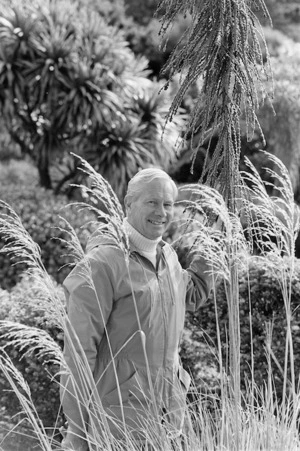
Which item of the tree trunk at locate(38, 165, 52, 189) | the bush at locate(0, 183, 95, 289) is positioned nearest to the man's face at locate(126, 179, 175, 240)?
the bush at locate(0, 183, 95, 289)

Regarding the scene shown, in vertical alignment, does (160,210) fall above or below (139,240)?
above

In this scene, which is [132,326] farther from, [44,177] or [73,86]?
[44,177]

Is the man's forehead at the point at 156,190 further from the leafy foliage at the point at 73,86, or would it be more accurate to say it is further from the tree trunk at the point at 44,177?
the tree trunk at the point at 44,177

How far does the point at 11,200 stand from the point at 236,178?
5.19 m

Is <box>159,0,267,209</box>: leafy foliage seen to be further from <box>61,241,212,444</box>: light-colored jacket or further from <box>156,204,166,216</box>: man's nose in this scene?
<box>61,241,212,444</box>: light-colored jacket

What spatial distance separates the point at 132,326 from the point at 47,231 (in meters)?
4.45

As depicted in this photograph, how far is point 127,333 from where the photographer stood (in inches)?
136

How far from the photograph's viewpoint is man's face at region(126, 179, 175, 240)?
345cm

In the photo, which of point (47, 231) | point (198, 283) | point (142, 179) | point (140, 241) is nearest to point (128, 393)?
point (140, 241)

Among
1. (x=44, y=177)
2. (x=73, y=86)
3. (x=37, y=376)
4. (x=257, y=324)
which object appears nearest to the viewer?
(x=37, y=376)

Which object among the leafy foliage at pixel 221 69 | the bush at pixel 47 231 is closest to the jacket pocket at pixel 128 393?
the leafy foliage at pixel 221 69

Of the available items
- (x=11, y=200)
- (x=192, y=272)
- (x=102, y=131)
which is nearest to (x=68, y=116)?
(x=102, y=131)

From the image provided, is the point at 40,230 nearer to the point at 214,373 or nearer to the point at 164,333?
the point at 214,373

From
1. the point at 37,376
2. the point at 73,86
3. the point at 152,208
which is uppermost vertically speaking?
the point at 73,86
